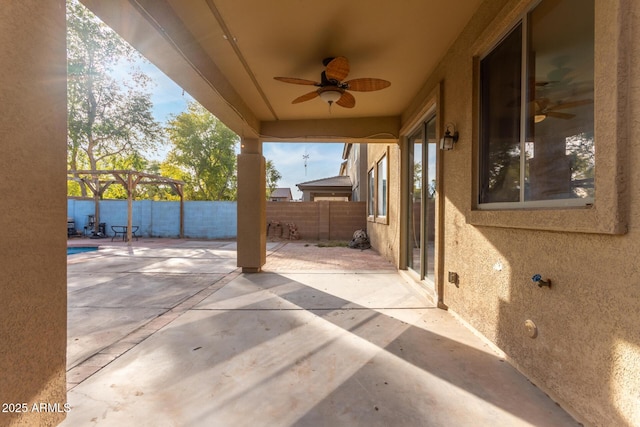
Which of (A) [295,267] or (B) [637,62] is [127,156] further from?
(B) [637,62]

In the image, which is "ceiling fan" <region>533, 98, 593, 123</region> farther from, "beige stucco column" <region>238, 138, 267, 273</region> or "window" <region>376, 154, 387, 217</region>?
"window" <region>376, 154, 387, 217</region>

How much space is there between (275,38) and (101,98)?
18.2m

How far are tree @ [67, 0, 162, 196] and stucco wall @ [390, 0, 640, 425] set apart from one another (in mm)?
16490

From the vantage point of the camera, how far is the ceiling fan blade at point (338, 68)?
2.91 meters

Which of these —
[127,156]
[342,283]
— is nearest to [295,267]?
[342,283]

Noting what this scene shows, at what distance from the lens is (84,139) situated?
16.0 meters

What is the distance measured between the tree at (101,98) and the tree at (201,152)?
140 cm

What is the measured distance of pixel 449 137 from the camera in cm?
309

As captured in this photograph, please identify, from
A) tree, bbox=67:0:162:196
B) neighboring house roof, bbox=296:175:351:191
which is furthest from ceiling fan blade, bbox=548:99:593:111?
tree, bbox=67:0:162:196

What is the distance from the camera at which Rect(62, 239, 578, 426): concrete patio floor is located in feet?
5.42

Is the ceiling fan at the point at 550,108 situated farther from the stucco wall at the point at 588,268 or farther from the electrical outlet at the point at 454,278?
the electrical outlet at the point at 454,278

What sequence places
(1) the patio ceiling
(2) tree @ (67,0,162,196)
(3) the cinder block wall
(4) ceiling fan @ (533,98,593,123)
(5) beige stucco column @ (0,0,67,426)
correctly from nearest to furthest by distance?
(5) beige stucco column @ (0,0,67,426)
(4) ceiling fan @ (533,98,593,123)
(1) the patio ceiling
(3) the cinder block wall
(2) tree @ (67,0,162,196)

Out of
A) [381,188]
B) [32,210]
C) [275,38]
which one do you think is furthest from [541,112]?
[381,188]

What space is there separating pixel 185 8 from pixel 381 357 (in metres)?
3.48
